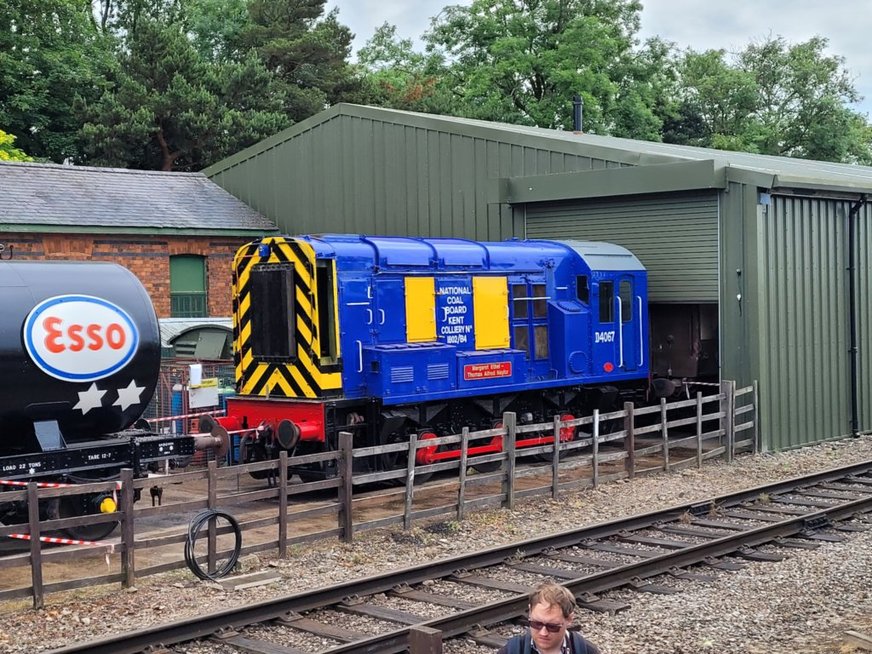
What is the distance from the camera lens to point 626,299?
18.5 m

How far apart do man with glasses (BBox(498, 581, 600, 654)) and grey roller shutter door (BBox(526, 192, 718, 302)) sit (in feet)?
46.5

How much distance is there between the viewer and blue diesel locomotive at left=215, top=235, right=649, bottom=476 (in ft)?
47.9

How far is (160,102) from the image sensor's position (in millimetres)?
39031

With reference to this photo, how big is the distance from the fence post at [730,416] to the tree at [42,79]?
30806mm

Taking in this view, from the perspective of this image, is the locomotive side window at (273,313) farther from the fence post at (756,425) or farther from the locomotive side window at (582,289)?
the fence post at (756,425)

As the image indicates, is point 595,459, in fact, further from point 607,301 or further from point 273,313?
point 273,313

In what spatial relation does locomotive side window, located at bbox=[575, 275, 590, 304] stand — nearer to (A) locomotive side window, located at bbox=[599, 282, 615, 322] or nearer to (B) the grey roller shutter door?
(A) locomotive side window, located at bbox=[599, 282, 615, 322]

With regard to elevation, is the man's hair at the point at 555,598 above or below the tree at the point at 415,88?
below

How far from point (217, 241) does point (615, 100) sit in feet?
109

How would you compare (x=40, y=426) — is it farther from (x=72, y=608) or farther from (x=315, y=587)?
(x=315, y=587)

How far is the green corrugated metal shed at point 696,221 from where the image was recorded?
1792 centimetres

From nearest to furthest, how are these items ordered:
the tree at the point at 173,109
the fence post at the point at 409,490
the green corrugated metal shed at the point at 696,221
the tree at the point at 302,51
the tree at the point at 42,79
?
the fence post at the point at 409,490 < the green corrugated metal shed at the point at 696,221 < the tree at the point at 173,109 < the tree at the point at 42,79 < the tree at the point at 302,51

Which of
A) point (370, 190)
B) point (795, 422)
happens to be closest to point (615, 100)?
point (370, 190)

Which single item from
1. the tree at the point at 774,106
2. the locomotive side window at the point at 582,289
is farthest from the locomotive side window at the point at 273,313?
the tree at the point at 774,106
